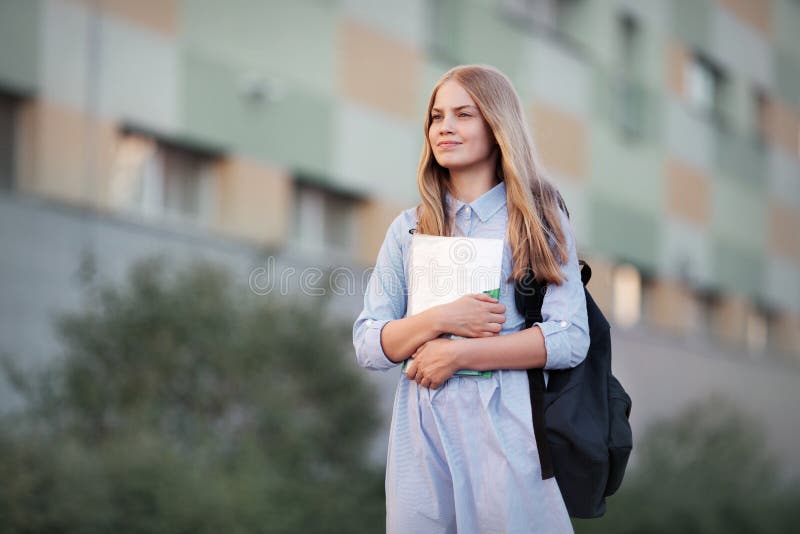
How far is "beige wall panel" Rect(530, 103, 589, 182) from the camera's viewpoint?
59.9 feet

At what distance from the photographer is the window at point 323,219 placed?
14.4 m

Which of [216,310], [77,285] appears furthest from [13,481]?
[77,285]

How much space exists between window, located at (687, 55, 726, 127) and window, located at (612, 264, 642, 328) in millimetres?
4002

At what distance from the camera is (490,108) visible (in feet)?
10.6

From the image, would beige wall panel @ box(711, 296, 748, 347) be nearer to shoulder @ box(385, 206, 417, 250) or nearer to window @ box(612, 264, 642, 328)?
window @ box(612, 264, 642, 328)

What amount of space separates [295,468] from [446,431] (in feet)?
22.5

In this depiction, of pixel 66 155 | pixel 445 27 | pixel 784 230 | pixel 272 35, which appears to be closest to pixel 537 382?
pixel 66 155

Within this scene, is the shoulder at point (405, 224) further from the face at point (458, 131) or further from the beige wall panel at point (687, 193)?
the beige wall panel at point (687, 193)

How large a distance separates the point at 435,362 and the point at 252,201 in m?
10.5

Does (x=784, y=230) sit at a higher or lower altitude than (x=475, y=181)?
higher

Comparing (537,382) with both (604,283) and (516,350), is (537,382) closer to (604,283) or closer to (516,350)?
(516,350)

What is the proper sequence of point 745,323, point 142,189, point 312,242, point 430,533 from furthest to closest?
point 745,323 → point 312,242 → point 142,189 → point 430,533

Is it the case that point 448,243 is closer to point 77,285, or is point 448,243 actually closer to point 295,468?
point 295,468

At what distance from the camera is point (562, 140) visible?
1895 cm
